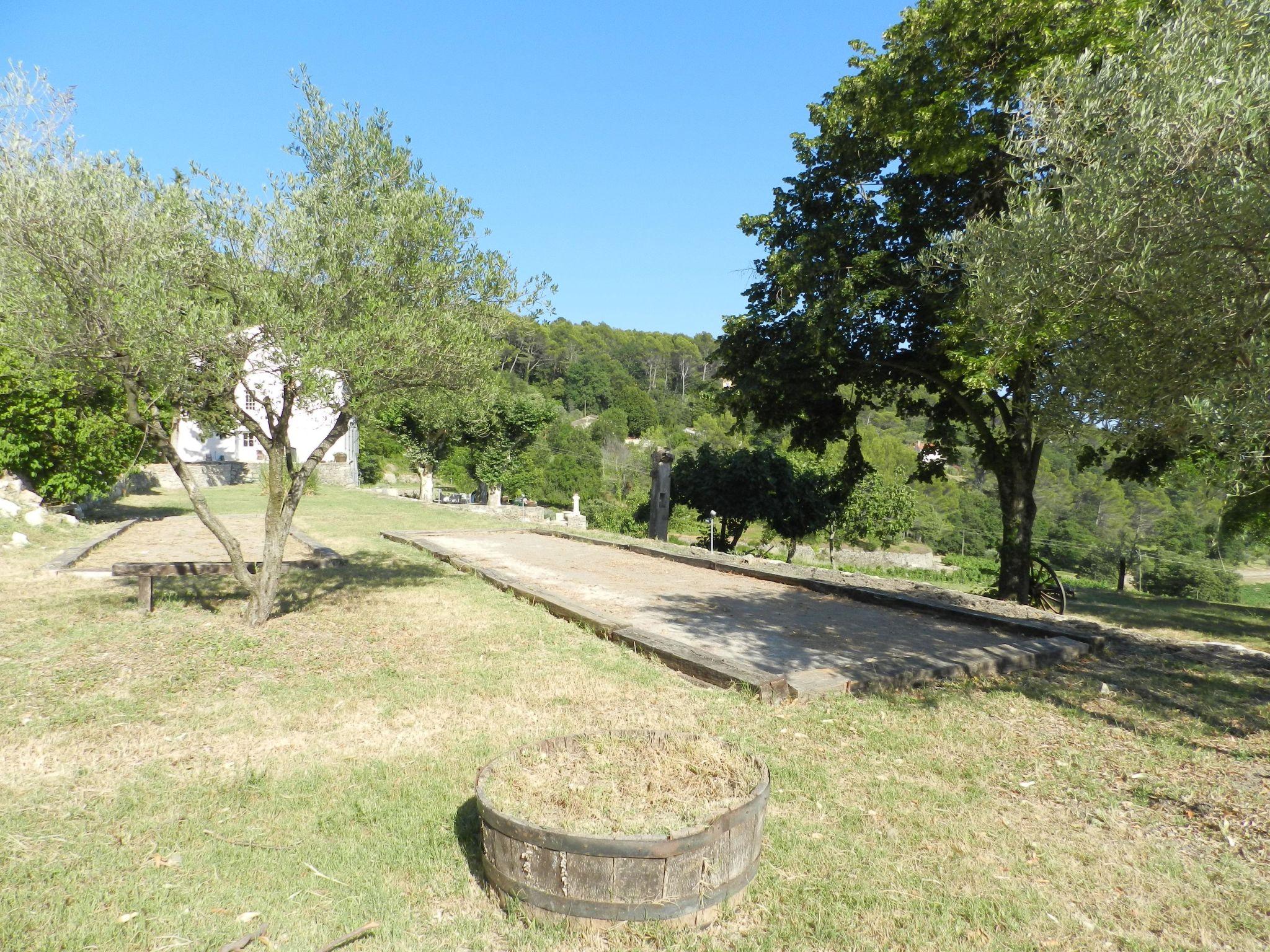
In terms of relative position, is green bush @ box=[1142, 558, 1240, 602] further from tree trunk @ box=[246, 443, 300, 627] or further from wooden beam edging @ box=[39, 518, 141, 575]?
wooden beam edging @ box=[39, 518, 141, 575]

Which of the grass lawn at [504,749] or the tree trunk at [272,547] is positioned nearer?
the grass lawn at [504,749]

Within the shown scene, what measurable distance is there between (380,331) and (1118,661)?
6.97 metres

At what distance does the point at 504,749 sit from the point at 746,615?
4452 mm

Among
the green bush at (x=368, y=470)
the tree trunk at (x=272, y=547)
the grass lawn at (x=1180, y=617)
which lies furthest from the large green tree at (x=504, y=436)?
the tree trunk at (x=272, y=547)

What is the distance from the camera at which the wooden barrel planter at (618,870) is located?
8.74ft

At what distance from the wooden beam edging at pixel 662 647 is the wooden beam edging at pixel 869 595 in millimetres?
3367

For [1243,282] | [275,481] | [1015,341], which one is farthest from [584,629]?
[1243,282]

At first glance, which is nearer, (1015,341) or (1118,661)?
(1015,341)

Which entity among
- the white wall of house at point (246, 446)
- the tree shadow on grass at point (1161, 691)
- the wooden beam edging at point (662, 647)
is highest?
the white wall of house at point (246, 446)

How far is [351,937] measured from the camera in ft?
8.70

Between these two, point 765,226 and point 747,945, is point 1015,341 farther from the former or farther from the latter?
point 765,226

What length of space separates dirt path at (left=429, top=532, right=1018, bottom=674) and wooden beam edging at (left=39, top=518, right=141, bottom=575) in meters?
5.22

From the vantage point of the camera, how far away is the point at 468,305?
7441mm

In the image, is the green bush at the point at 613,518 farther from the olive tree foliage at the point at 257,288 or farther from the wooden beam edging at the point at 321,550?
the olive tree foliage at the point at 257,288
